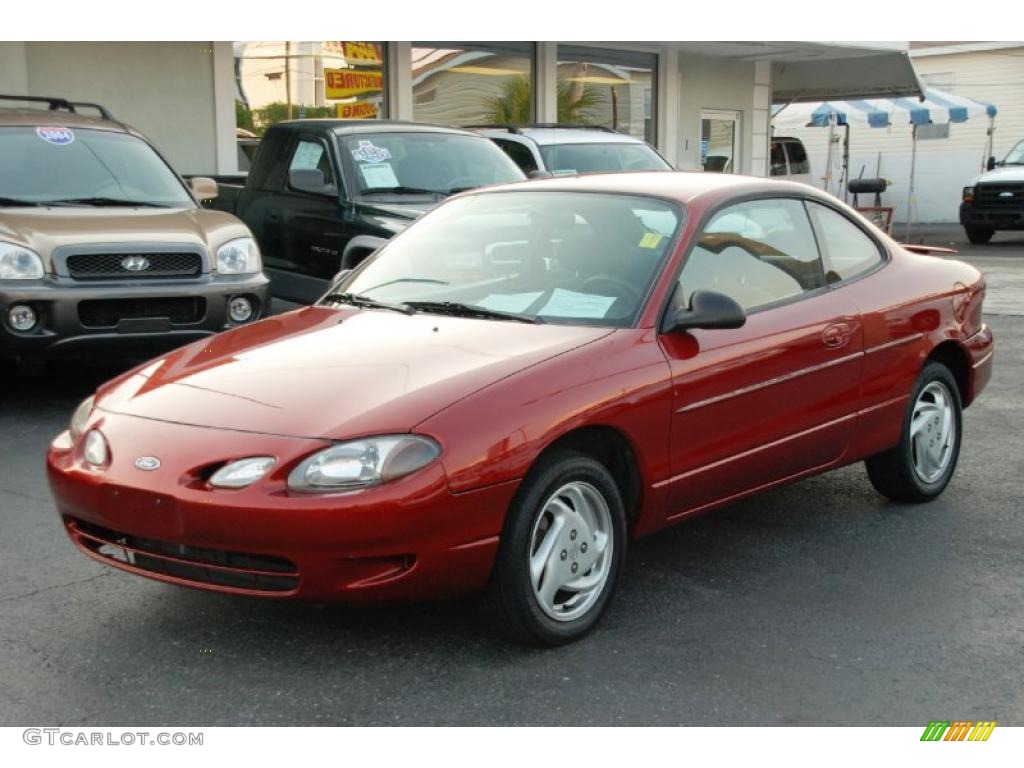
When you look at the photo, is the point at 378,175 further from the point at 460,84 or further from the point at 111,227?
the point at 460,84

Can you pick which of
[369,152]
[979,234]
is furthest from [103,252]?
[979,234]

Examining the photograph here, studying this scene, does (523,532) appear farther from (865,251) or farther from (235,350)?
(865,251)

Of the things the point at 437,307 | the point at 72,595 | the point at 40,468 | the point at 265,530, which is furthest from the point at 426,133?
the point at 265,530

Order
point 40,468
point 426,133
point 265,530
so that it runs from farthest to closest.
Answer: point 426,133 < point 40,468 < point 265,530

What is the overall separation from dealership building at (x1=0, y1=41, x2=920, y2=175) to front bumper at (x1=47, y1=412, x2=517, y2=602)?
34.8 ft

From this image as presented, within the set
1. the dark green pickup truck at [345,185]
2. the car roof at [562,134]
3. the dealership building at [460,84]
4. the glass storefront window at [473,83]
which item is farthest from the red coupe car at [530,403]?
the glass storefront window at [473,83]

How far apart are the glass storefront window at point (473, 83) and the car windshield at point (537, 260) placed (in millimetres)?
12031

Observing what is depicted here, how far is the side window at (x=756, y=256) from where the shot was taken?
4.88m

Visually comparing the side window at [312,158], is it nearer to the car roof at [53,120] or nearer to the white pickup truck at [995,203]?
the car roof at [53,120]

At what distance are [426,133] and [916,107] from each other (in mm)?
16952

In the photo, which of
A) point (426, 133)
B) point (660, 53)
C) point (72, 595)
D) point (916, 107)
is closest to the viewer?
point (72, 595)

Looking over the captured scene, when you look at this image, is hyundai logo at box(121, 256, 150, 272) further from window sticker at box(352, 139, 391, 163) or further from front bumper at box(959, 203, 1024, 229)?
front bumper at box(959, 203, 1024, 229)

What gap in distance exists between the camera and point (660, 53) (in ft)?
70.2

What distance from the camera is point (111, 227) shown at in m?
Result: 7.95
